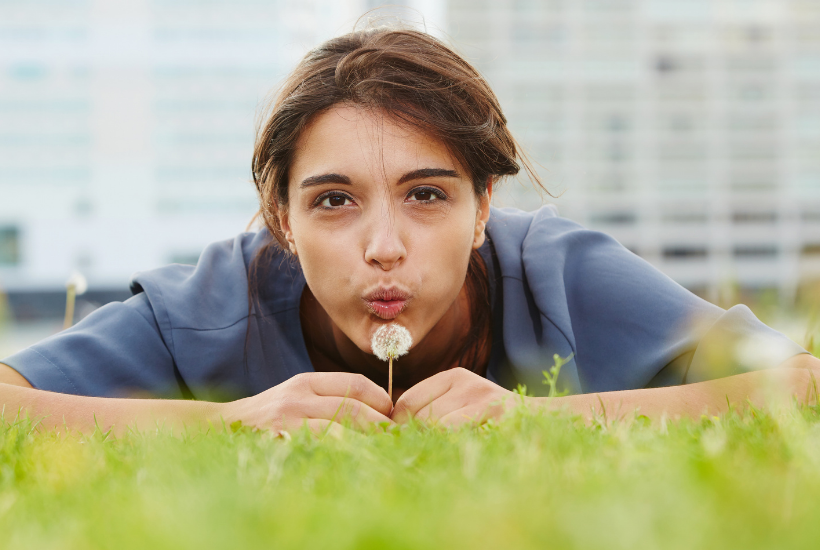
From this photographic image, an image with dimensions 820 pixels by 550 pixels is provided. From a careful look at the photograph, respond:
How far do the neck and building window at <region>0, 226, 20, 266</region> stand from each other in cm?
6599

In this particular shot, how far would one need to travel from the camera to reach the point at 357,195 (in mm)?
2488

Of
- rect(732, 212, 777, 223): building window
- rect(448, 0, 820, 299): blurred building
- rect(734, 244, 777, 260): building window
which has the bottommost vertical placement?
rect(734, 244, 777, 260): building window

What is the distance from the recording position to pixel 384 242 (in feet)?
7.60

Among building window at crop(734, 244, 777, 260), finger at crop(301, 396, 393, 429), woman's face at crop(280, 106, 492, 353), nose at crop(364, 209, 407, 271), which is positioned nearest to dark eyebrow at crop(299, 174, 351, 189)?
woman's face at crop(280, 106, 492, 353)

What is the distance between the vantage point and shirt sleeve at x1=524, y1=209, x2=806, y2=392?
8.66ft

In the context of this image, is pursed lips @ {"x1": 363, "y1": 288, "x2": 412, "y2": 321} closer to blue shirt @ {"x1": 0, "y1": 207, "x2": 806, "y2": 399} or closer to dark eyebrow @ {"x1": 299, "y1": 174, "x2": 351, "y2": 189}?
dark eyebrow @ {"x1": 299, "y1": 174, "x2": 351, "y2": 189}

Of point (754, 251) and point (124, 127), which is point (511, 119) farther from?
point (124, 127)

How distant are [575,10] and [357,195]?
79341 mm

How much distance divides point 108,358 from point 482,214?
157 centimetres

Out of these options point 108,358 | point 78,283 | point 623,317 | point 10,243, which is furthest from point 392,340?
point 10,243

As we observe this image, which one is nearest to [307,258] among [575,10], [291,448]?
[291,448]

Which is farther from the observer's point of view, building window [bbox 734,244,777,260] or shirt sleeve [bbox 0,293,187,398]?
building window [bbox 734,244,777,260]

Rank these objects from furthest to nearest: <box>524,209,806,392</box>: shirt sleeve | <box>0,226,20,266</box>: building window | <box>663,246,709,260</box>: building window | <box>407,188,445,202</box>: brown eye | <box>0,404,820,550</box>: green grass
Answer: <box>663,246,709,260</box>: building window
<box>0,226,20,266</box>: building window
<box>524,209,806,392</box>: shirt sleeve
<box>407,188,445,202</box>: brown eye
<box>0,404,820,550</box>: green grass

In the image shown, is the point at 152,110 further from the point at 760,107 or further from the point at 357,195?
the point at 357,195
